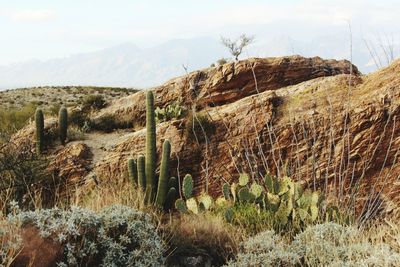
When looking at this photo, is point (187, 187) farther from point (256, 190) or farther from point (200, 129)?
point (200, 129)

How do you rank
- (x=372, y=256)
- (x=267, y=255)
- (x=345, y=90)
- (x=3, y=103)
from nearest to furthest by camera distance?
(x=372, y=256) < (x=267, y=255) < (x=345, y=90) < (x=3, y=103)

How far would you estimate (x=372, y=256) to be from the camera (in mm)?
5832

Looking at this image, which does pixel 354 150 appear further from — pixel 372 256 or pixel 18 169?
pixel 18 169

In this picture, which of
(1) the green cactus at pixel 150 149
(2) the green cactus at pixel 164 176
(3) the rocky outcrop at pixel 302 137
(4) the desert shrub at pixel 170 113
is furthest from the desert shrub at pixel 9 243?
(4) the desert shrub at pixel 170 113

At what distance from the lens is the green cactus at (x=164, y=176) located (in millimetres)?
10758

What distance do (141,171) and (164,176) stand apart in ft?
1.78

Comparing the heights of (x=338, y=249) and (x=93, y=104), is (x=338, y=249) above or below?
below

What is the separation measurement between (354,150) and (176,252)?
21.7 feet

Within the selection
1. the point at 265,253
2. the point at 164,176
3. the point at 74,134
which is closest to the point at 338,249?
the point at 265,253

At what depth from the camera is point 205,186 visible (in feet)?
42.4

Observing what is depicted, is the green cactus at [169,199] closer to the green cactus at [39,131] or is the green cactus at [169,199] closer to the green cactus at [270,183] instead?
the green cactus at [270,183]

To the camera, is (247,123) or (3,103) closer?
(247,123)

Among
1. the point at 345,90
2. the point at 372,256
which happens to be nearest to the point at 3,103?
the point at 345,90

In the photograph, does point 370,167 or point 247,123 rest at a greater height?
point 247,123
